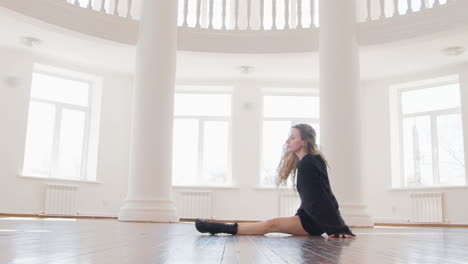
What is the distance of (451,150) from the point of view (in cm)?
1080

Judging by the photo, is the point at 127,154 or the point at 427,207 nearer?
the point at 427,207

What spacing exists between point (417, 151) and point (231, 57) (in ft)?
15.6

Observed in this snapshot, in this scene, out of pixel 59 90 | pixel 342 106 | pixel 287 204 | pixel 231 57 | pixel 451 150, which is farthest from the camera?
pixel 287 204

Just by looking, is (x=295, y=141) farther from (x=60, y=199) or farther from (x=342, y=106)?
(x=60, y=199)

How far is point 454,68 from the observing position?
1066cm

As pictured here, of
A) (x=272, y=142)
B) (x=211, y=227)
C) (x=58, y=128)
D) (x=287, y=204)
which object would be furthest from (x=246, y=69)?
(x=211, y=227)

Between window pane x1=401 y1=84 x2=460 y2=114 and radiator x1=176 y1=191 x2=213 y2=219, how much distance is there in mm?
4972

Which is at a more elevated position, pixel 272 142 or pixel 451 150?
pixel 272 142

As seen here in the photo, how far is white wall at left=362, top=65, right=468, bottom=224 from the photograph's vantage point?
10977 millimetres

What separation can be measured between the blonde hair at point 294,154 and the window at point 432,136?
769 cm

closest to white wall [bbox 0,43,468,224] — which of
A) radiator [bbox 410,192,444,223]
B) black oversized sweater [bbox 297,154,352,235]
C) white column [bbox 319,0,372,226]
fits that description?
radiator [bbox 410,192,444,223]

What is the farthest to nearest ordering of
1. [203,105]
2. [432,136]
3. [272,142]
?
[203,105], [272,142], [432,136]

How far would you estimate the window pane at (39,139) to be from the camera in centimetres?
1062

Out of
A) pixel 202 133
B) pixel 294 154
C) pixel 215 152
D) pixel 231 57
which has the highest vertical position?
pixel 231 57
